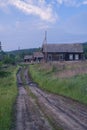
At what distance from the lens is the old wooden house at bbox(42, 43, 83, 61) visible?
298 feet

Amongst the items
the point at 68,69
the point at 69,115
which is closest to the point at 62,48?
the point at 68,69

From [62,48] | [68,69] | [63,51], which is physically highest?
[62,48]

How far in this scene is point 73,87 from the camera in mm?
31828

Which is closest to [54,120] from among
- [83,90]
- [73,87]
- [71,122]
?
[71,122]

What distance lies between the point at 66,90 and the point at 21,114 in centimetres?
1261

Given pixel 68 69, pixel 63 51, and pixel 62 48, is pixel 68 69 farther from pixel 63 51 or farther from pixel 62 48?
pixel 62 48

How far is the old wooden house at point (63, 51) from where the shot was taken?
298ft

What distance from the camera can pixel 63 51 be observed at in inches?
3568

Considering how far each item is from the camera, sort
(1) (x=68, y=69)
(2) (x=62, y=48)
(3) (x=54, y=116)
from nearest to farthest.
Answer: (3) (x=54, y=116) < (1) (x=68, y=69) < (2) (x=62, y=48)

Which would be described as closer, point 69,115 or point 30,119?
point 30,119

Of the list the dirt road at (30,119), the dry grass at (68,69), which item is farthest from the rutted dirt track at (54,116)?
the dry grass at (68,69)

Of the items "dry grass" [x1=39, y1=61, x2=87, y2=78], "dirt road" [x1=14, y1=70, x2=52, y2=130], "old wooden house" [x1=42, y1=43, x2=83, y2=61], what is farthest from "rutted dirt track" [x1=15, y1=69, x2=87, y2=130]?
"old wooden house" [x1=42, y1=43, x2=83, y2=61]

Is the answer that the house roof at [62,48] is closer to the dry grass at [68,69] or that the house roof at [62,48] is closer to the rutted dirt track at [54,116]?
the dry grass at [68,69]

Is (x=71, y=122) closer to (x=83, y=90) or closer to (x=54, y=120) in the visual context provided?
(x=54, y=120)
